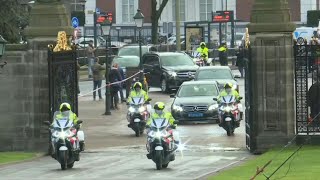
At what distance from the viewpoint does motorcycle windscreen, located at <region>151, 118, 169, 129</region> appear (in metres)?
22.0

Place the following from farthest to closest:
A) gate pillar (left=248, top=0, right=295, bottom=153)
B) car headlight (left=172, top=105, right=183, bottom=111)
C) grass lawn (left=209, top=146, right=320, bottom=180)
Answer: car headlight (left=172, top=105, right=183, bottom=111) → gate pillar (left=248, top=0, right=295, bottom=153) → grass lawn (left=209, top=146, right=320, bottom=180)

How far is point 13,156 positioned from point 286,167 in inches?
326

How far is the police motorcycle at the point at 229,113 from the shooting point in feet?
Result: 97.2

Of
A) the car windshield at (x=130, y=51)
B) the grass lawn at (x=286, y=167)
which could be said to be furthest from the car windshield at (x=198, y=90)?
the car windshield at (x=130, y=51)

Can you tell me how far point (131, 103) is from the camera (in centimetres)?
3139

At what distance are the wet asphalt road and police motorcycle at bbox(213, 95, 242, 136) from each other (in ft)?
1.05

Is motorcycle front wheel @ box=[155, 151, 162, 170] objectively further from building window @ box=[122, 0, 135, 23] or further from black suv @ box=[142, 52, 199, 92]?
building window @ box=[122, 0, 135, 23]

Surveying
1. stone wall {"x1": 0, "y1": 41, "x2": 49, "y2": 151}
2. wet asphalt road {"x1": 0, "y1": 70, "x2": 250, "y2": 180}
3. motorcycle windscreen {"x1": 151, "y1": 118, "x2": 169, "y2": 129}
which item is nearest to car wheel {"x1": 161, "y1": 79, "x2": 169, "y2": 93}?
wet asphalt road {"x1": 0, "y1": 70, "x2": 250, "y2": 180}

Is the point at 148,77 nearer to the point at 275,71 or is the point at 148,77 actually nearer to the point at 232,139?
the point at 232,139

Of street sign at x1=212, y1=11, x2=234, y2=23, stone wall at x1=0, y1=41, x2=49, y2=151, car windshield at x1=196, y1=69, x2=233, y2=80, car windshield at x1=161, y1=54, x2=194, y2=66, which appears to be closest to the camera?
stone wall at x1=0, y1=41, x2=49, y2=151

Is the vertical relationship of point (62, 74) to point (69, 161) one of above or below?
above

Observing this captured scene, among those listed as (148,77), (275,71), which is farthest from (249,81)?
(148,77)

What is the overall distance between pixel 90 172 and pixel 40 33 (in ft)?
19.9

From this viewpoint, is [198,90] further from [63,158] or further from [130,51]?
[130,51]
